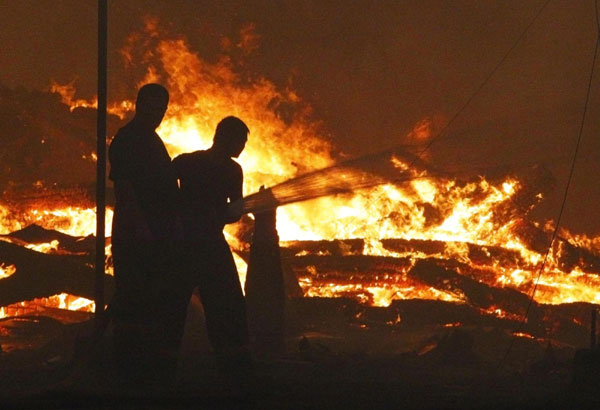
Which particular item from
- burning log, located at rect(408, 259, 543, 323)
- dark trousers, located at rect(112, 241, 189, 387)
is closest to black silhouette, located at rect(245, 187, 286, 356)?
dark trousers, located at rect(112, 241, 189, 387)

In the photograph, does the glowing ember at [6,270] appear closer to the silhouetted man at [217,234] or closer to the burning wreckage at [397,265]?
the burning wreckage at [397,265]

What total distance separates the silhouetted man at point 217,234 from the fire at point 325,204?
5934 mm

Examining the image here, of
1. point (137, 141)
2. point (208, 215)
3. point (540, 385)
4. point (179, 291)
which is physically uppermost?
point (137, 141)

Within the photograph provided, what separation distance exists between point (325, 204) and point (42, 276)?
26.7 ft

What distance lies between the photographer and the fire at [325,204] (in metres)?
13.6

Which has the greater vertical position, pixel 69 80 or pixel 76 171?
pixel 69 80

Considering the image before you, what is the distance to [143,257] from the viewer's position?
19.3 feet

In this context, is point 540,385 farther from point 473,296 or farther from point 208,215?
point 473,296

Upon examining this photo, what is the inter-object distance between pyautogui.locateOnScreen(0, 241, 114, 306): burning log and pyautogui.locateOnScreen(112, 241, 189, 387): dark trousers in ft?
14.8

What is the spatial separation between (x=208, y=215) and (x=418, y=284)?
7.11m

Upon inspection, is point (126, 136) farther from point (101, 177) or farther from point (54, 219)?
point (54, 219)

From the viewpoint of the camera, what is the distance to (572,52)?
2062 cm

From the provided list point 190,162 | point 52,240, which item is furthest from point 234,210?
point 52,240

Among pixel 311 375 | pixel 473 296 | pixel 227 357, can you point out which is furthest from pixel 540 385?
pixel 473 296
